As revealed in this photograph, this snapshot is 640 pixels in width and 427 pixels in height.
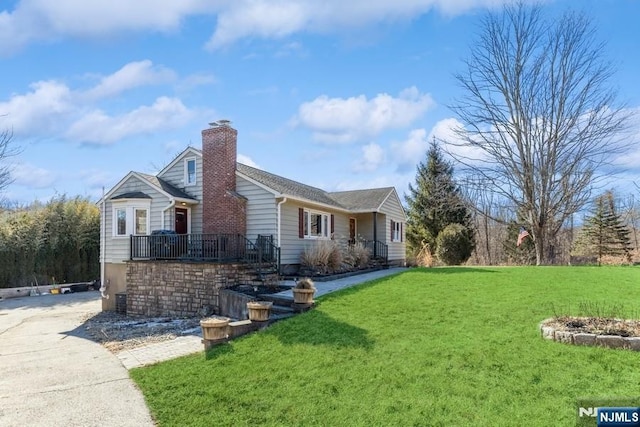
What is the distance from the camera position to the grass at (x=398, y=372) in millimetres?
4211

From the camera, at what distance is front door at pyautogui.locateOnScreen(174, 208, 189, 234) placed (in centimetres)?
1634

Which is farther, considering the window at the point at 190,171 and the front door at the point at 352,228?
the front door at the point at 352,228

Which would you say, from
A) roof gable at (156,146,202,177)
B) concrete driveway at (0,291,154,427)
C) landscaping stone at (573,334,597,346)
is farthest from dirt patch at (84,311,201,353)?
landscaping stone at (573,334,597,346)

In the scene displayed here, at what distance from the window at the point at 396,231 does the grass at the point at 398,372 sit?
14.4 metres

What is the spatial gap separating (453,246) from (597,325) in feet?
58.1

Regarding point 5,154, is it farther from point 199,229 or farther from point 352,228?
point 352,228

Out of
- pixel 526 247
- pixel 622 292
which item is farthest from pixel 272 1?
pixel 526 247

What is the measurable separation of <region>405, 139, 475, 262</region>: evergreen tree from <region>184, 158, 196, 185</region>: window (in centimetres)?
1494

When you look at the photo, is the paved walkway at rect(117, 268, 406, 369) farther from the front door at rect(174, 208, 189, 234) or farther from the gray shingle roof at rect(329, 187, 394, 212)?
the gray shingle roof at rect(329, 187, 394, 212)

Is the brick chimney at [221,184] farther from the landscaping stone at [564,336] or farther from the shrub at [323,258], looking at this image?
the landscaping stone at [564,336]

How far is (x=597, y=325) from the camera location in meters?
5.84

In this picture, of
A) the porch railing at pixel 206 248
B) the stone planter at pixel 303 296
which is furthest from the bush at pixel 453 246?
the stone planter at pixel 303 296

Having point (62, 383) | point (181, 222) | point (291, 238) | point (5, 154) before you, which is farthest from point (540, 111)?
point (5, 154)

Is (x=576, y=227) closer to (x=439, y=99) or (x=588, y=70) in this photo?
(x=588, y=70)
